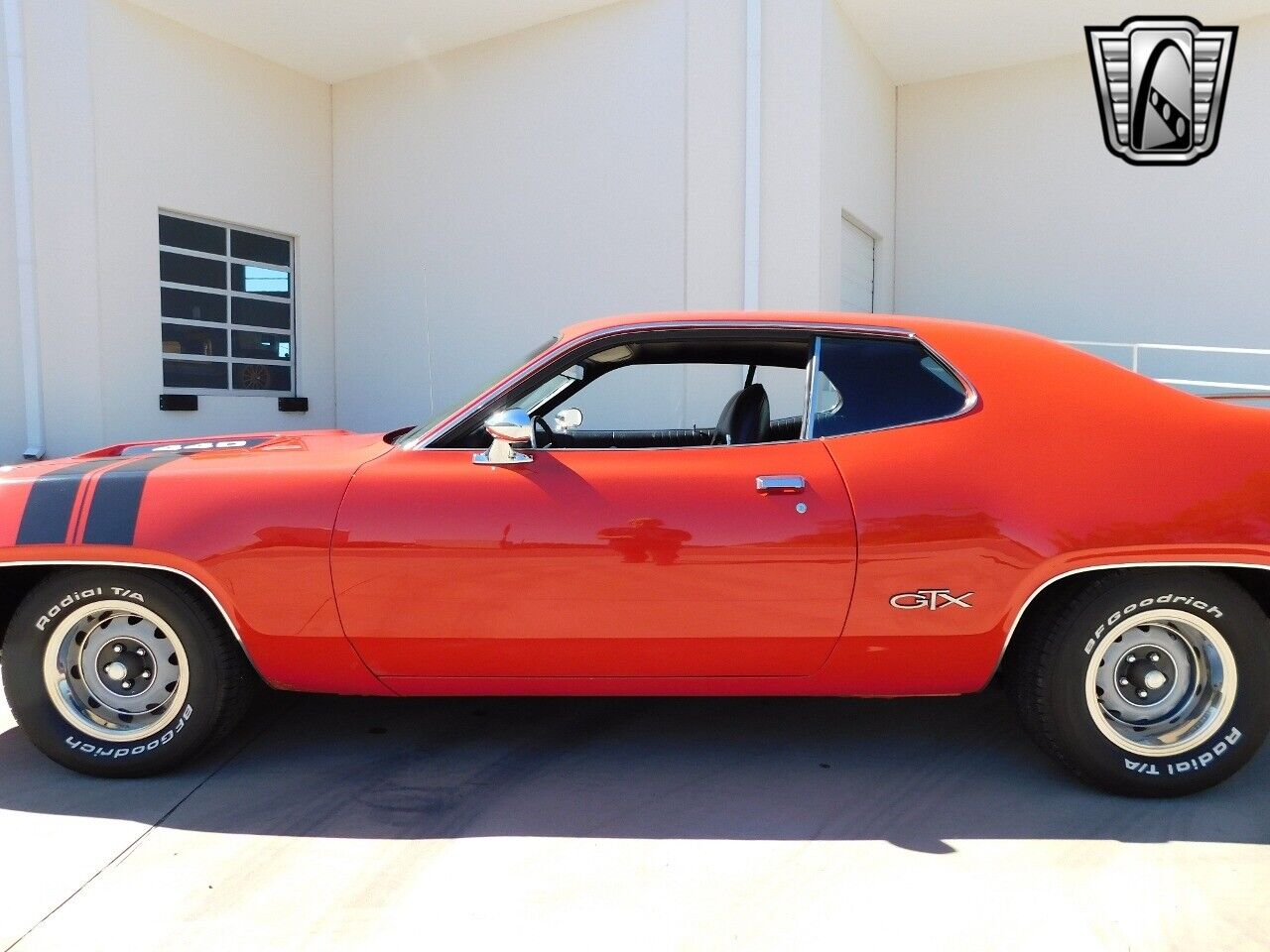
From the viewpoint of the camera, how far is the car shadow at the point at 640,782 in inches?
109

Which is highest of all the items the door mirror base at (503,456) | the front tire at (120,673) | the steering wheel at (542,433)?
the steering wheel at (542,433)

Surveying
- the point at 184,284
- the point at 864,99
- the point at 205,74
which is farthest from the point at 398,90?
the point at 864,99

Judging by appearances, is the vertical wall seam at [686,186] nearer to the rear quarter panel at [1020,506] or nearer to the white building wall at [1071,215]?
the white building wall at [1071,215]

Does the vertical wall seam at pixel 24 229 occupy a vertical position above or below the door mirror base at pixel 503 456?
above

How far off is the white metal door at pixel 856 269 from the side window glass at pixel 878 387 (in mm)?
6213

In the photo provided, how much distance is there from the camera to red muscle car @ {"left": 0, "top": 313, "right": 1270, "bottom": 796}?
2.82 metres

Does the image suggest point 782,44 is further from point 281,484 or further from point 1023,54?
point 281,484

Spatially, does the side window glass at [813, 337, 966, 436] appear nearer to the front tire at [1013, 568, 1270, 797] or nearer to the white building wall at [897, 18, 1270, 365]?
the front tire at [1013, 568, 1270, 797]

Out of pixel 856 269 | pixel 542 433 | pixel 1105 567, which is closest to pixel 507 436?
pixel 542 433

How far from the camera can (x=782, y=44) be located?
8242mm

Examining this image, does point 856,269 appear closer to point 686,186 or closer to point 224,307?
point 686,186

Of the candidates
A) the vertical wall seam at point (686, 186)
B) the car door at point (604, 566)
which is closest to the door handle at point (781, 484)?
the car door at point (604, 566)

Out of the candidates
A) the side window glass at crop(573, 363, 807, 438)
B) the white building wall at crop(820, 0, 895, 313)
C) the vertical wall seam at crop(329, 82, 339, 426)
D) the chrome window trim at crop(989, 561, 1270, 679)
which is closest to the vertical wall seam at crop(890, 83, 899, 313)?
the white building wall at crop(820, 0, 895, 313)

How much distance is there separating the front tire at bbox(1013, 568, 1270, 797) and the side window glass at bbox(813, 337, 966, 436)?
2.43ft
